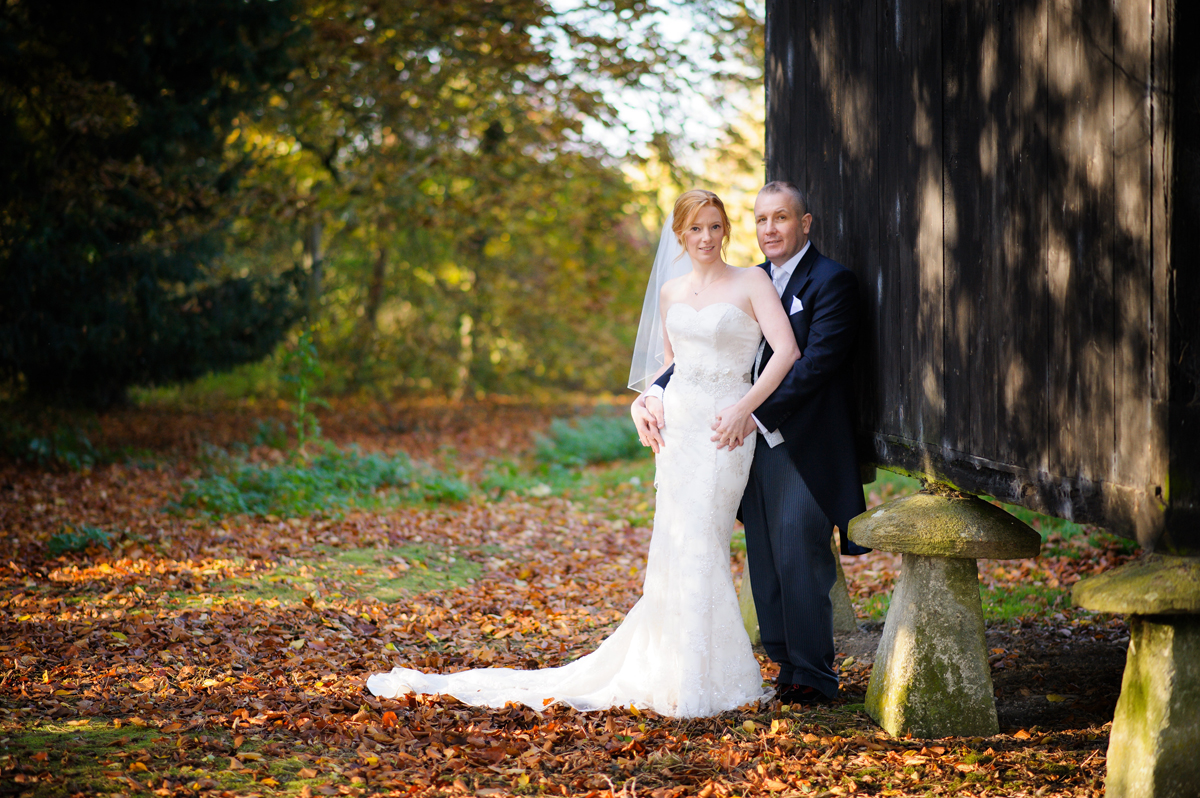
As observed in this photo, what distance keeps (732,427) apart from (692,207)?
3.71 feet

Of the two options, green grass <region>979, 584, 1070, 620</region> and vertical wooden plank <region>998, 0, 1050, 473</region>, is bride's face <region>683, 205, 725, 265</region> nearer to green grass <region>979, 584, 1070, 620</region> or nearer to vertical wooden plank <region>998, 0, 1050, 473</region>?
vertical wooden plank <region>998, 0, 1050, 473</region>

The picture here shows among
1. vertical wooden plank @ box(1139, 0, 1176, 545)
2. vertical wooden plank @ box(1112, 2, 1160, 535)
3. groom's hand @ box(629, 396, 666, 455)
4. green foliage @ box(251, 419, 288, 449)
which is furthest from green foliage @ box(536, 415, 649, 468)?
vertical wooden plank @ box(1139, 0, 1176, 545)

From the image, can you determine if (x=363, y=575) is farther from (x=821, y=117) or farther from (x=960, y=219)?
(x=960, y=219)

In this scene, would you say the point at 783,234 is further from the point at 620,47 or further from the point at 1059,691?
the point at 620,47

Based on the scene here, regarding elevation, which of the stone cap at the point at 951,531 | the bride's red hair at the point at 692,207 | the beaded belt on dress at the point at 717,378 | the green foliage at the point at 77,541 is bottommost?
the green foliage at the point at 77,541

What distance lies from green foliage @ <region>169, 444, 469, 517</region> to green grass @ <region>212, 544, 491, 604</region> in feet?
5.32

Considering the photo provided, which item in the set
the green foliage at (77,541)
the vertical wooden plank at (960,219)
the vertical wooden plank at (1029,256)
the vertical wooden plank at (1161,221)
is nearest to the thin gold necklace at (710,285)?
the vertical wooden plank at (960,219)

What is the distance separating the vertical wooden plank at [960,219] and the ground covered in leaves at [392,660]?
145cm

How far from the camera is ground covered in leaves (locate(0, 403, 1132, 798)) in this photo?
354cm

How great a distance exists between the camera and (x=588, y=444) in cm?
1477

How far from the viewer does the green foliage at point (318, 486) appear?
29.1 ft

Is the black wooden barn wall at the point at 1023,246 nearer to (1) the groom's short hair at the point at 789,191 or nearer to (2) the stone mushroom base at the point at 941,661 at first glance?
(1) the groom's short hair at the point at 789,191

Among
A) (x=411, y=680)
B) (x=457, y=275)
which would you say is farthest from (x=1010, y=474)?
(x=457, y=275)

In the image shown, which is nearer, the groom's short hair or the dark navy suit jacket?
the dark navy suit jacket
